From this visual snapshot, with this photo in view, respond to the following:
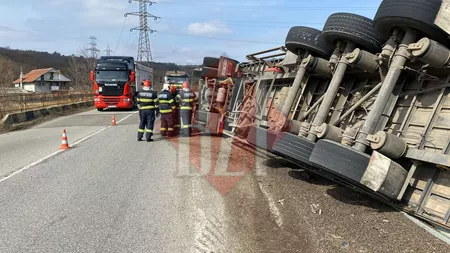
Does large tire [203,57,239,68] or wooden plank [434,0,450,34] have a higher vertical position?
wooden plank [434,0,450,34]

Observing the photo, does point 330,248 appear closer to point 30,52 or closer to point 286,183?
point 286,183

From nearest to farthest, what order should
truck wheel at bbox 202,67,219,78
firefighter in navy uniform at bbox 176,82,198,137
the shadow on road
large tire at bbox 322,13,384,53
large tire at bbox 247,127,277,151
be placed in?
the shadow on road, large tire at bbox 322,13,384,53, large tire at bbox 247,127,277,151, firefighter in navy uniform at bbox 176,82,198,137, truck wheel at bbox 202,67,219,78

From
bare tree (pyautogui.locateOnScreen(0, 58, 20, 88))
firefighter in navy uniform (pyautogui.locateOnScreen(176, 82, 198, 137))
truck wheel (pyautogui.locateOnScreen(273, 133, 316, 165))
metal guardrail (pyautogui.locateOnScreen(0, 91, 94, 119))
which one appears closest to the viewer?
truck wheel (pyautogui.locateOnScreen(273, 133, 316, 165))

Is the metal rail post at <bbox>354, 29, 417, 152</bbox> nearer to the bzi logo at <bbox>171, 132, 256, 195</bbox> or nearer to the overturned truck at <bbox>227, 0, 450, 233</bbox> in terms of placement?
the overturned truck at <bbox>227, 0, 450, 233</bbox>

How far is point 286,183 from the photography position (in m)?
6.07

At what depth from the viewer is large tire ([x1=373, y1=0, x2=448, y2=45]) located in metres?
4.14

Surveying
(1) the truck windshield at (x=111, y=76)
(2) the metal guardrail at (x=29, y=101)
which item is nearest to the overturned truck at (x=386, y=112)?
(2) the metal guardrail at (x=29, y=101)

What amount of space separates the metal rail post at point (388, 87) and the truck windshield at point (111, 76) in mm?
19751

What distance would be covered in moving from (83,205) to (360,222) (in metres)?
3.58

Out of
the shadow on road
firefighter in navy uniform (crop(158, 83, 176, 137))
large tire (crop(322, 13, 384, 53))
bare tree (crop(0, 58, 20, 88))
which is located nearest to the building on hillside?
bare tree (crop(0, 58, 20, 88))

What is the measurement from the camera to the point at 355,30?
541cm

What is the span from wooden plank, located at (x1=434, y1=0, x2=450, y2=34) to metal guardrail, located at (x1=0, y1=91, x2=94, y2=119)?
683 inches

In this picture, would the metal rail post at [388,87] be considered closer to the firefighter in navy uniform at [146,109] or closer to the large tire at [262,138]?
the large tire at [262,138]

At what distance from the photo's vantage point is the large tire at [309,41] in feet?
20.7
